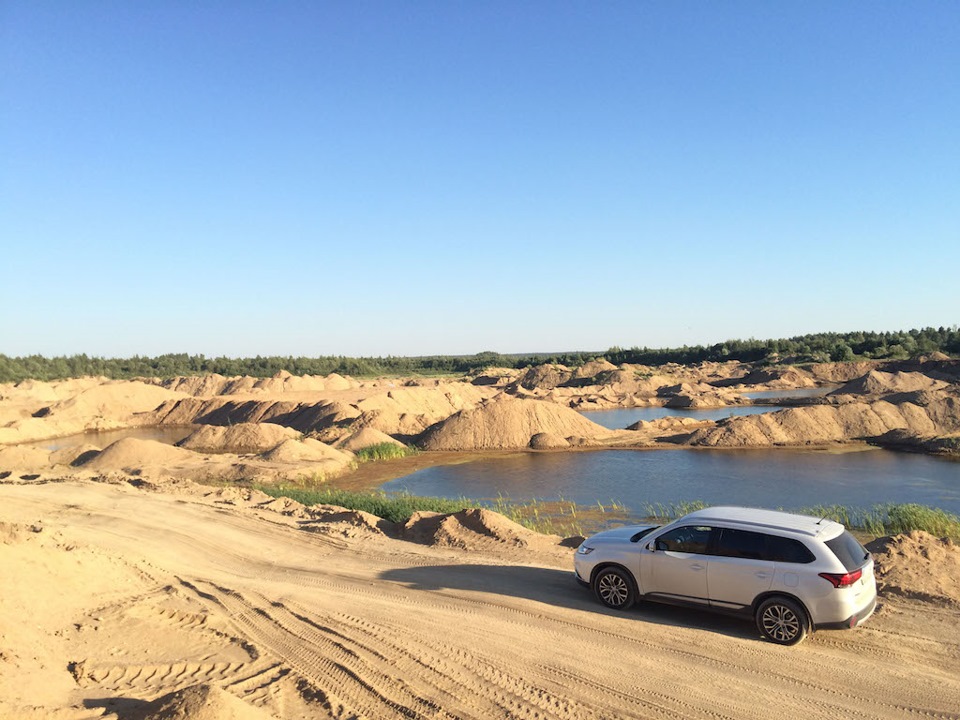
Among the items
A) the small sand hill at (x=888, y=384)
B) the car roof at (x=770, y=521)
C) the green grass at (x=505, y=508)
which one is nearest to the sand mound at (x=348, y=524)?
the green grass at (x=505, y=508)

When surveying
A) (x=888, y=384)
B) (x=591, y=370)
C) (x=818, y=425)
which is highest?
(x=591, y=370)

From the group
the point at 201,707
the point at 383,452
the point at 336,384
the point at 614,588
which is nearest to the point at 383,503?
the point at 614,588

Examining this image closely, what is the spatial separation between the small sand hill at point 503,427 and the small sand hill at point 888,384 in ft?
99.5

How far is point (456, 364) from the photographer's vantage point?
170 m

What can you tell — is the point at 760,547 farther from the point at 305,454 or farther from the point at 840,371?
the point at 840,371

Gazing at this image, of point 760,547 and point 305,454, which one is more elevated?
point 760,547

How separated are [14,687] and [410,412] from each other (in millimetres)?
47505

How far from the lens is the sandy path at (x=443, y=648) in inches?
313

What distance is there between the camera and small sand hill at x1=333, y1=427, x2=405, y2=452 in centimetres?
4384

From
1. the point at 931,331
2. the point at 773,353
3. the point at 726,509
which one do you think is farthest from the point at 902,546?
the point at 931,331

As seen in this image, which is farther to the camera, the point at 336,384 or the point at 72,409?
the point at 336,384

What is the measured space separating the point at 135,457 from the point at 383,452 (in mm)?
14264

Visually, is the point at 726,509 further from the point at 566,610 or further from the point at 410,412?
the point at 410,412

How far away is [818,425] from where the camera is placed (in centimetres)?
4403
